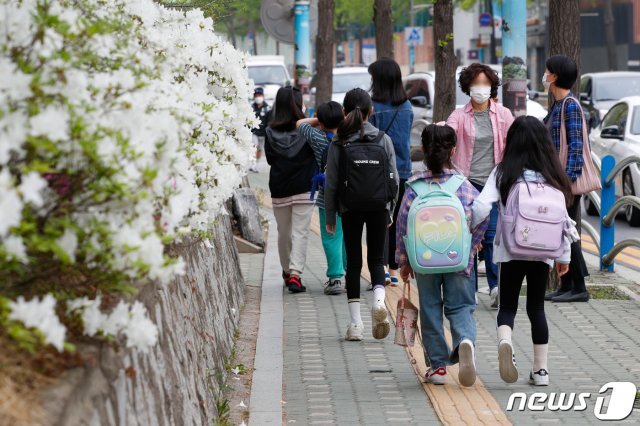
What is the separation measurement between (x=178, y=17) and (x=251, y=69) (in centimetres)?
3050

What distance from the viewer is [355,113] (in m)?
8.89

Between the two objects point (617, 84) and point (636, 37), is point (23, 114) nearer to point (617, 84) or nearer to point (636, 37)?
point (617, 84)

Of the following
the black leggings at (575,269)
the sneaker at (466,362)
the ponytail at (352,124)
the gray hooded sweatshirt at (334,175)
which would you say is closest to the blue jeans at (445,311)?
the sneaker at (466,362)

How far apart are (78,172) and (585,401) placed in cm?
402

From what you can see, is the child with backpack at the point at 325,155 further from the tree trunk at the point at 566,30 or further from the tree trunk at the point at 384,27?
the tree trunk at the point at 384,27

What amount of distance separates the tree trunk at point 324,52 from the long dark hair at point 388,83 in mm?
14949

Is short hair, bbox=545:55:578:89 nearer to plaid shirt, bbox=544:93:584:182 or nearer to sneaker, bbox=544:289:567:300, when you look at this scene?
plaid shirt, bbox=544:93:584:182

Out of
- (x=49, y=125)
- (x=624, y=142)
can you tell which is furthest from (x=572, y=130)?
(x=624, y=142)

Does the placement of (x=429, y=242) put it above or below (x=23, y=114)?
below

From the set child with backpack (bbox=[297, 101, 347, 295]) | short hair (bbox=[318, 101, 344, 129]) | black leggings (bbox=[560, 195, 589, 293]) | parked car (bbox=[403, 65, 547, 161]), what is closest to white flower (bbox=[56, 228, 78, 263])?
child with backpack (bbox=[297, 101, 347, 295])

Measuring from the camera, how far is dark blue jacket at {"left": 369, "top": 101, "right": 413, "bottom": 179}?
1075 centimetres

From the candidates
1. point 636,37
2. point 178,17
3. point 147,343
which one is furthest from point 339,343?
point 636,37

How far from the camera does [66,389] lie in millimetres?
3758

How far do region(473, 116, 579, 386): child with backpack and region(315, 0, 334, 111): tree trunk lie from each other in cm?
1836
